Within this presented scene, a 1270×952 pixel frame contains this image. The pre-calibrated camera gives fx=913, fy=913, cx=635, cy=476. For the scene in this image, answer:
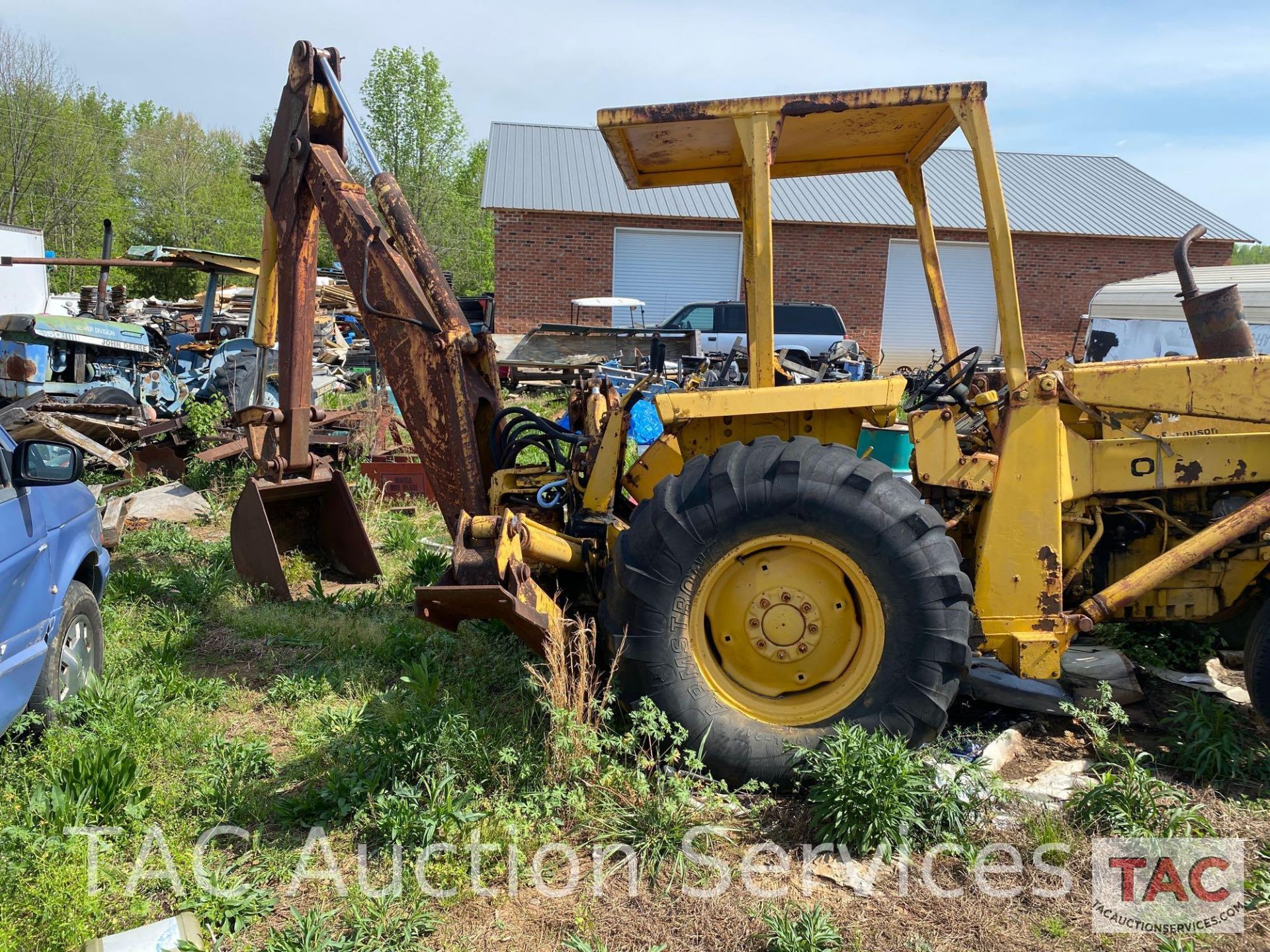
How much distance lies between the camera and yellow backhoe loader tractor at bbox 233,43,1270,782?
3.59 meters

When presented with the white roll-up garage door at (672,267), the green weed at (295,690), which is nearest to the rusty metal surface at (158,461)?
the green weed at (295,690)

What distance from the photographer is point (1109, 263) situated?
23453 mm

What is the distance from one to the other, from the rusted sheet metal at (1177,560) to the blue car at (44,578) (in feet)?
14.0

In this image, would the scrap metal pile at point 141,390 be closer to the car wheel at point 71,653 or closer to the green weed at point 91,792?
the car wheel at point 71,653

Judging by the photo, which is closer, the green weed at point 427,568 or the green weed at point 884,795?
the green weed at point 884,795

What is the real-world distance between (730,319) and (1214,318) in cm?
1424

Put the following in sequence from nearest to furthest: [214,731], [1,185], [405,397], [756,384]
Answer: [756,384] < [214,731] < [405,397] < [1,185]

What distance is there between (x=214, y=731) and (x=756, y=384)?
9.60 ft

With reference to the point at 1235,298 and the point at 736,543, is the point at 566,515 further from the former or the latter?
the point at 1235,298

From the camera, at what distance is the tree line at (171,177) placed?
3130cm

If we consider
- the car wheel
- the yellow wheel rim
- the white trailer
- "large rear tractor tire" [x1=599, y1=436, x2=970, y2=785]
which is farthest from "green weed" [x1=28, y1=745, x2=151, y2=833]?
the white trailer

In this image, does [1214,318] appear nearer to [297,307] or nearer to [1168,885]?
[1168,885]

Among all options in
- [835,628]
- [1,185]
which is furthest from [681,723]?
[1,185]

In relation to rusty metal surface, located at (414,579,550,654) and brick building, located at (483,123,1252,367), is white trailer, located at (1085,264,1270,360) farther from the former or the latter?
rusty metal surface, located at (414,579,550,654)
